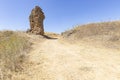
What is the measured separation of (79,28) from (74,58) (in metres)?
12.5

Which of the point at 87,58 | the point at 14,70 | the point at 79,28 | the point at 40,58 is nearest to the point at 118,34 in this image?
the point at 79,28

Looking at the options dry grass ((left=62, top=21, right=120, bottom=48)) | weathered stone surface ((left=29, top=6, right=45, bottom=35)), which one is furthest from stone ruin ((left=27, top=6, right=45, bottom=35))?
dry grass ((left=62, top=21, right=120, bottom=48))

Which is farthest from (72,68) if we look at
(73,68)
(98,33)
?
(98,33)

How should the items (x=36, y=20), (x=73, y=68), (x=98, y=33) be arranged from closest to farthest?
(x=73, y=68), (x=98, y=33), (x=36, y=20)

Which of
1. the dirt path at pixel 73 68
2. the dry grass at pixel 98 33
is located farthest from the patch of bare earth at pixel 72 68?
the dry grass at pixel 98 33

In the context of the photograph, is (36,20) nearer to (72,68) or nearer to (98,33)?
(98,33)

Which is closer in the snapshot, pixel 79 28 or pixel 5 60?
pixel 5 60

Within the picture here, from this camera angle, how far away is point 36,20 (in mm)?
28438

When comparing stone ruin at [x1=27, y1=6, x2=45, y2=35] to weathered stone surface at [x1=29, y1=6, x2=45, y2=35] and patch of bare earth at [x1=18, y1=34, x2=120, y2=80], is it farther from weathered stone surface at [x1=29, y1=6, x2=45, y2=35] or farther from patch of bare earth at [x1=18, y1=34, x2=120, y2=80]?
patch of bare earth at [x1=18, y1=34, x2=120, y2=80]

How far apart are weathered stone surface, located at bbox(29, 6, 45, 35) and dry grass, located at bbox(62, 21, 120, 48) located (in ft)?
16.1

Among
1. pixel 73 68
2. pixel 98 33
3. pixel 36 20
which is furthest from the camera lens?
pixel 36 20

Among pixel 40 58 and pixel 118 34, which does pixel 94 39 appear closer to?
pixel 118 34

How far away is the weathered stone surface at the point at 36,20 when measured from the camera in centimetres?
2815

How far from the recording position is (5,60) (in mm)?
10234
